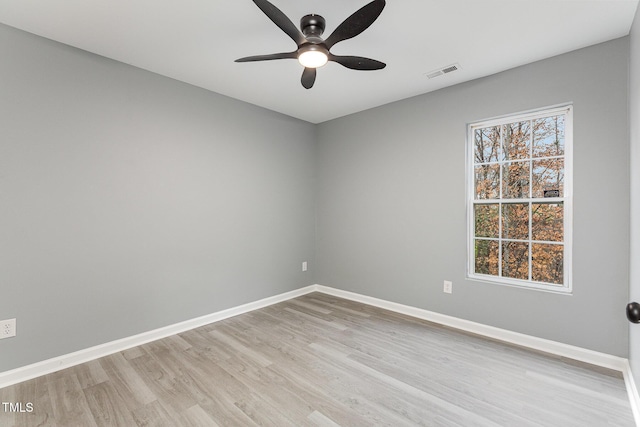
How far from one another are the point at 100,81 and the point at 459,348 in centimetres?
399

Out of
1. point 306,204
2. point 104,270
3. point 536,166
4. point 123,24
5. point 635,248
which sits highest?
point 123,24

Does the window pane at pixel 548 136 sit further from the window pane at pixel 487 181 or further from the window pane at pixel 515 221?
the window pane at pixel 515 221

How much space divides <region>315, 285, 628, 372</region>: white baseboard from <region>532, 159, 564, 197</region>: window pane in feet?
4.35

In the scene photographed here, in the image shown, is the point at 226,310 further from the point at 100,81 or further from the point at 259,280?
the point at 100,81

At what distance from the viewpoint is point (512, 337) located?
2.75 metres

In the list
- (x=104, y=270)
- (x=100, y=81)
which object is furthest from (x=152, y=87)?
(x=104, y=270)

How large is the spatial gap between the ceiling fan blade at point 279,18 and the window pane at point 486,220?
241cm

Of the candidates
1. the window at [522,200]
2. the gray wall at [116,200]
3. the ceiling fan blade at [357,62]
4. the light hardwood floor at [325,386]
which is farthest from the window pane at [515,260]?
the gray wall at [116,200]

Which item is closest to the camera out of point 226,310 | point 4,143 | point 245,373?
point 4,143

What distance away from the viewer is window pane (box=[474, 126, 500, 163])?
9.87 feet

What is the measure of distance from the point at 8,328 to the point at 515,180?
14.5 ft

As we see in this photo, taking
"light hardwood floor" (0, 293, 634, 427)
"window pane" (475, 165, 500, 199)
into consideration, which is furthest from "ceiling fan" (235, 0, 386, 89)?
"light hardwood floor" (0, 293, 634, 427)

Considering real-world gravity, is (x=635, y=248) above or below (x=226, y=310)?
above

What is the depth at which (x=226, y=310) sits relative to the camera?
3.41 meters
